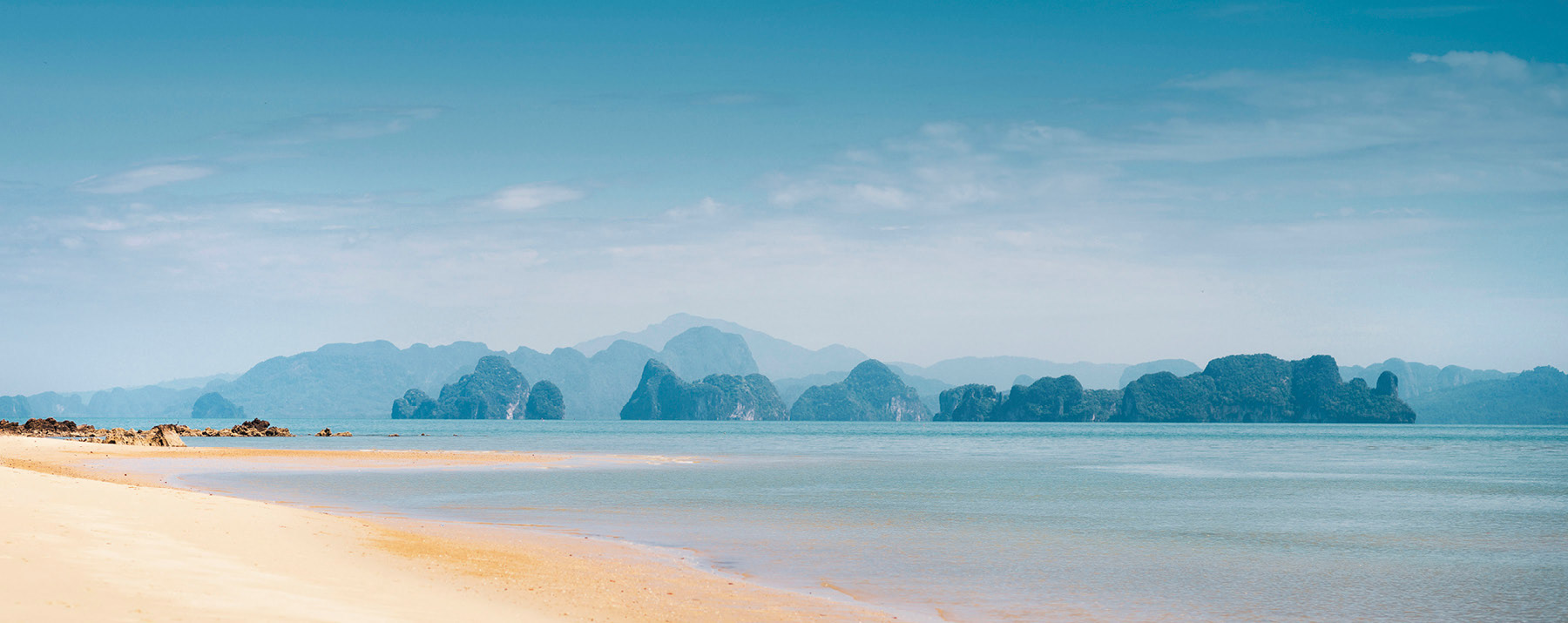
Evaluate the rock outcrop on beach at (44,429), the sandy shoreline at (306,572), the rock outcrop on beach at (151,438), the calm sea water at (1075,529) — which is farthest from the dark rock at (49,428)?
the sandy shoreline at (306,572)

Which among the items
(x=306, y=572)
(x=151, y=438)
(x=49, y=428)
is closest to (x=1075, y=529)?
(x=306, y=572)

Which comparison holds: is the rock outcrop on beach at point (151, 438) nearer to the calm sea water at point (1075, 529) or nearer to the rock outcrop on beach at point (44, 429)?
the rock outcrop on beach at point (44, 429)

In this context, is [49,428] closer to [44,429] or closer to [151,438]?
[44,429]

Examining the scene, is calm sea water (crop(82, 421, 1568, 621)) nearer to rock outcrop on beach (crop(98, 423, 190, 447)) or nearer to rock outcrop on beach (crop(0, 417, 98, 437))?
rock outcrop on beach (crop(98, 423, 190, 447))

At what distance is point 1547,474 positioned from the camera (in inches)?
2313

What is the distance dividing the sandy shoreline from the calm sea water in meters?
2.38

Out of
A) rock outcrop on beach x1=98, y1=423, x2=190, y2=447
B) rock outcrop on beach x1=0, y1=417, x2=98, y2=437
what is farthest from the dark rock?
rock outcrop on beach x1=98, y1=423, x2=190, y2=447

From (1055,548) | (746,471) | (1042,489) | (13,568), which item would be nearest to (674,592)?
(13,568)

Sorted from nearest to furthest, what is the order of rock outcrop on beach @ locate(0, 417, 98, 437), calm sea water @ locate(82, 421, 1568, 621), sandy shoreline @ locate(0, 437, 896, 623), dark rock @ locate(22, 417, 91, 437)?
sandy shoreline @ locate(0, 437, 896, 623) < calm sea water @ locate(82, 421, 1568, 621) < rock outcrop on beach @ locate(0, 417, 98, 437) < dark rock @ locate(22, 417, 91, 437)

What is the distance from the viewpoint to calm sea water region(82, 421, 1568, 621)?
17.9m

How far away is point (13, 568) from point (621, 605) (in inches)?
300

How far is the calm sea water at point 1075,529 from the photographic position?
1791 centimetres

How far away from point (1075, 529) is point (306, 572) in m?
19.9

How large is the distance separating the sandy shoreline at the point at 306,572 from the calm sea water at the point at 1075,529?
7.79 feet
